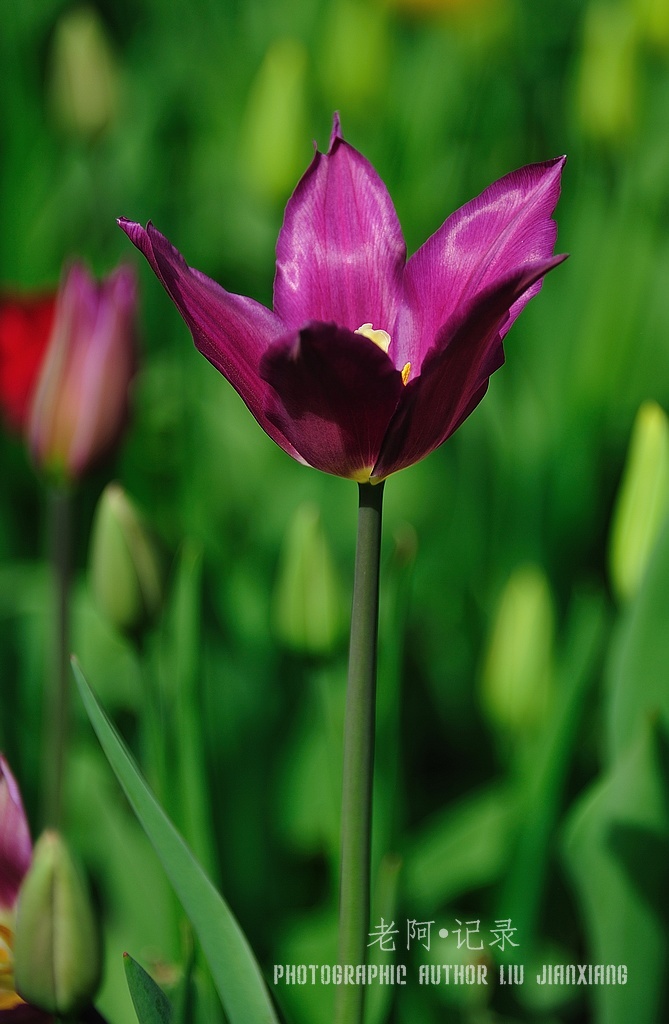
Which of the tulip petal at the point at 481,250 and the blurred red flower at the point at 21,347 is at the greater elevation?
the blurred red flower at the point at 21,347

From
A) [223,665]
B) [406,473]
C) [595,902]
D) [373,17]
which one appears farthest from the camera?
[373,17]

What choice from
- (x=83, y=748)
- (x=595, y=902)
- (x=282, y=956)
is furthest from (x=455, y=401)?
(x=83, y=748)

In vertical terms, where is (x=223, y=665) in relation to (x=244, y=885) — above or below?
above

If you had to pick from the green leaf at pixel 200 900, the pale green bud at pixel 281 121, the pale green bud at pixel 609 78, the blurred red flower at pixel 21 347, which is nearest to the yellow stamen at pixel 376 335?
the green leaf at pixel 200 900

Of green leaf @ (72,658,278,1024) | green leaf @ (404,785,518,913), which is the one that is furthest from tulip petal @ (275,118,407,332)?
green leaf @ (404,785,518,913)

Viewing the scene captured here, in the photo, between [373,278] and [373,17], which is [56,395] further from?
[373,17]

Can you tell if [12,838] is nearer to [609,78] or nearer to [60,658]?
[60,658]

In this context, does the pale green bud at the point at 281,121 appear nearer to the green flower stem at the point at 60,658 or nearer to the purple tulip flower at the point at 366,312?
the green flower stem at the point at 60,658

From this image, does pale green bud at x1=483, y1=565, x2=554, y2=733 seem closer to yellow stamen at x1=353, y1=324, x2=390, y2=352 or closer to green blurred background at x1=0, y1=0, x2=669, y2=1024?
green blurred background at x1=0, y1=0, x2=669, y2=1024
